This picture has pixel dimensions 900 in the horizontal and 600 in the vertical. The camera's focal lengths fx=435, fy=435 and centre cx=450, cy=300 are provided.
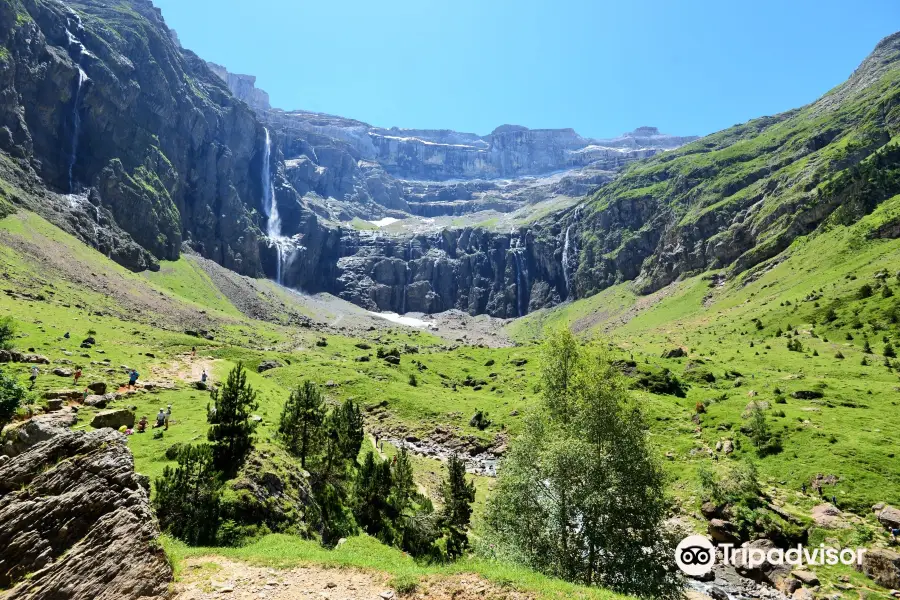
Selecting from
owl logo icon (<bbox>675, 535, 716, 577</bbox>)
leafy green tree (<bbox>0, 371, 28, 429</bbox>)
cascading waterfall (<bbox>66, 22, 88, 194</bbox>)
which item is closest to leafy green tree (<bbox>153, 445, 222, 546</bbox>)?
leafy green tree (<bbox>0, 371, 28, 429</bbox>)

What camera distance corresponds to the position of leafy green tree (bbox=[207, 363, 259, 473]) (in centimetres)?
2616

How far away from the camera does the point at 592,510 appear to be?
74.9ft

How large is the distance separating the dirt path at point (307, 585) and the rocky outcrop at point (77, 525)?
1.61 meters

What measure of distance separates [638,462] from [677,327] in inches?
4638

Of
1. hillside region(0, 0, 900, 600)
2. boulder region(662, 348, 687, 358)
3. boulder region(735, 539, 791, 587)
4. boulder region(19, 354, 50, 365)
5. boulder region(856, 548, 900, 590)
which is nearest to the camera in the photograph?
hillside region(0, 0, 900, 600)

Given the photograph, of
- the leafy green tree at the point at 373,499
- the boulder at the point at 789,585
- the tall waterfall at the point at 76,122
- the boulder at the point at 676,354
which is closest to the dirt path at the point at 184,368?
the leafy green tree at the point at 373,499

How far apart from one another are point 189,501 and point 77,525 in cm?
700

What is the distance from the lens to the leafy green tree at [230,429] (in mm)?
26156

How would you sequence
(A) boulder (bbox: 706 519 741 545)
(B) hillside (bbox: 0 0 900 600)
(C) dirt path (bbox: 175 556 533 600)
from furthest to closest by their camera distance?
(A) boulder (bbox: 706 519 741 545) → (B) hillside (bbox: 0 0 900 600) → (C) dirt path (bbox: 175 556 533 600)

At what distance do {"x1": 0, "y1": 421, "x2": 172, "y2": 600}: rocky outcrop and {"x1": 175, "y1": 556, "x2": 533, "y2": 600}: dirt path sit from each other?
161cm

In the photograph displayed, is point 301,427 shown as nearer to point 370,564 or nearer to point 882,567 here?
point 370,564

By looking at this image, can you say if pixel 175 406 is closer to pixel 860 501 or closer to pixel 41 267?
pixel 860 501

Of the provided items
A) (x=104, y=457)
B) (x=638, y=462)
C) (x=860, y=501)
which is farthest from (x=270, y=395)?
(x=860, y=501)

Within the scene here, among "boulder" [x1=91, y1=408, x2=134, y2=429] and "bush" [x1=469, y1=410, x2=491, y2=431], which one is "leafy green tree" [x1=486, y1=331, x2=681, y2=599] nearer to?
"boulder" [x1=91, y1=408, x2=134, y2=429]
